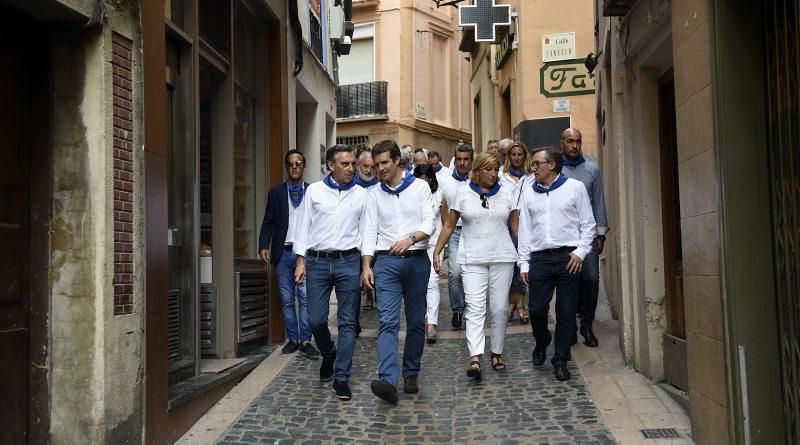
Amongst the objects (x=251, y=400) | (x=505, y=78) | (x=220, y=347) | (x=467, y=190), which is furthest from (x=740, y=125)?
(x=505, y=78)

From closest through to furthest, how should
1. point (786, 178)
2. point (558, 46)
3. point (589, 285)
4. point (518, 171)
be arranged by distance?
point (786, 178) < point (589, 285) < point (518, 171) < point (558, 46)

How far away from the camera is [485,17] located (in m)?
16.4

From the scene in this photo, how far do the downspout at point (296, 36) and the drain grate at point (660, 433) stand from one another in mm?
6785

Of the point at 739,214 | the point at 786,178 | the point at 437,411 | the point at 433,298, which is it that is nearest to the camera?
the point at 786,178

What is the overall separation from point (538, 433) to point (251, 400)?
2.38 meters

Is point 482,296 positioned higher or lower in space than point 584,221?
lower

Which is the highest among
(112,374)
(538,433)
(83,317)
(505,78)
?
(505,78)

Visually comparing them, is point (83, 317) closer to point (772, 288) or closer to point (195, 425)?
point (195, 425)

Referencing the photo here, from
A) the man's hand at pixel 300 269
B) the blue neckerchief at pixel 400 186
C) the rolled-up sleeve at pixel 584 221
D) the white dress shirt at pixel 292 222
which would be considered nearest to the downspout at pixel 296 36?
the white dress shirt at pixel 292 222

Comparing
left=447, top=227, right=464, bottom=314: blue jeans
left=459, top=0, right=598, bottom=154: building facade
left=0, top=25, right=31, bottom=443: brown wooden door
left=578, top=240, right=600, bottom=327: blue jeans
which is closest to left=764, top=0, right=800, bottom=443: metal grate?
left=578, top=240, right=600, bottom=327: blue jeans

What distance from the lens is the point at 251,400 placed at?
6.87m

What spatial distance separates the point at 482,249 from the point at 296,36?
5.02 meters

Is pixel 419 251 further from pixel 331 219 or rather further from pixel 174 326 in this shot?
pixel 174 326

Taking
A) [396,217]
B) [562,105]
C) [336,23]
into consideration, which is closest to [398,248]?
[396,217]
